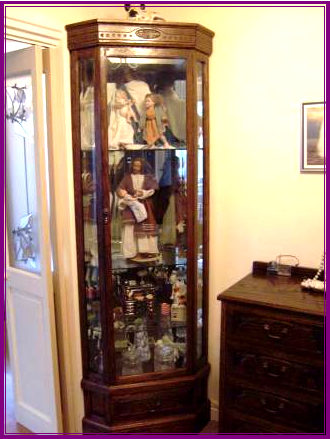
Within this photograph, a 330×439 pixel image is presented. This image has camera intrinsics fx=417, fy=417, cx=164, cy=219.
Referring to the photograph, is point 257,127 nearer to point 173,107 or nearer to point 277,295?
point 173,107

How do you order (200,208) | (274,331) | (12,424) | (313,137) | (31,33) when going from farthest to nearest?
1. (12,424)
2. (200,208)
3. (313,137)
4. (31,33)
5. (274,331)

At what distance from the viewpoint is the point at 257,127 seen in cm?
216

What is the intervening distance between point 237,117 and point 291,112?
288mm

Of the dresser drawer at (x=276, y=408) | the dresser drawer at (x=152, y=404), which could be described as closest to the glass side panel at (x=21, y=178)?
the dresser drawer at (x=152, y=404)

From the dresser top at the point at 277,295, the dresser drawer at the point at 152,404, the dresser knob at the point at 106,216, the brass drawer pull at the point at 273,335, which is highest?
the dresser knob at the point at 106,216

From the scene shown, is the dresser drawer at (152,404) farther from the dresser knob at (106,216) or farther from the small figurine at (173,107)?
the small figurine at (173,107)

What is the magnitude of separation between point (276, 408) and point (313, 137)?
125 cm

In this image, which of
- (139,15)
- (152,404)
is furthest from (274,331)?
(139,15)

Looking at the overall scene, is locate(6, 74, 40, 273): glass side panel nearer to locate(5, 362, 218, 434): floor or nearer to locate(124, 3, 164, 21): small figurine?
locate(124, 3, 164, 21): small figurine

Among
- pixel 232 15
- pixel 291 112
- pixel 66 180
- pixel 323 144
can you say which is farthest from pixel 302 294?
pixel 232 15

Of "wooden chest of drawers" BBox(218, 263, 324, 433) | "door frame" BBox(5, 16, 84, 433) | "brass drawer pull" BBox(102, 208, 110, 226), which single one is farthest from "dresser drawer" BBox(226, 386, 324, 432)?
"brass drawer pull" BBox(102, 208, 110, 226)

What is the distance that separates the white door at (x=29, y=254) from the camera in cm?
206

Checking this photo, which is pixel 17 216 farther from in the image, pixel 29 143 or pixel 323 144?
pixel 323 144

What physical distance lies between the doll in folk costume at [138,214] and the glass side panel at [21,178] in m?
0.45
